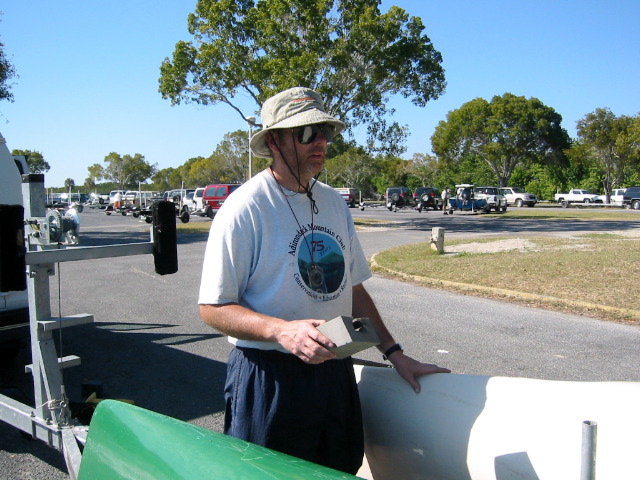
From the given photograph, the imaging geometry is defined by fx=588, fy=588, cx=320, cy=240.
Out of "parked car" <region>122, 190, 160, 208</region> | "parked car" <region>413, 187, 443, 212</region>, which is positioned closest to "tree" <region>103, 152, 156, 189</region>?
"parked car" <region>122, 190, 160, 208</region>

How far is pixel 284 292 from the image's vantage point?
1.92 m

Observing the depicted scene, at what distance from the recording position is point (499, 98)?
55.6m

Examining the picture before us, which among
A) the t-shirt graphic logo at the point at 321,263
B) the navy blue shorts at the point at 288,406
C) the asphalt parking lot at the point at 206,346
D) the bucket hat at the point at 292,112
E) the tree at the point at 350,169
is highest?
the tree at the point at 350,169

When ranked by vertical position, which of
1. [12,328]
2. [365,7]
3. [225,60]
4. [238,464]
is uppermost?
[365,7]

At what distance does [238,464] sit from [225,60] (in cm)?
2429

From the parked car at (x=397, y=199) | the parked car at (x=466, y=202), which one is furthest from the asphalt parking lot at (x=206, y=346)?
the parked car at (x=397, y=199)

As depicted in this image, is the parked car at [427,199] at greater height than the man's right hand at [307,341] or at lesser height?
greater

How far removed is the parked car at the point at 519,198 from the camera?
49656 millimetres

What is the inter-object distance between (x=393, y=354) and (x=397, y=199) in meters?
42.8

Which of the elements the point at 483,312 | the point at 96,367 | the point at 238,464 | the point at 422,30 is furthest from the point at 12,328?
the point at 422,30

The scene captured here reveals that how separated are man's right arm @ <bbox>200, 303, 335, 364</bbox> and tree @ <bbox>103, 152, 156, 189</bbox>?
10823 centimetres

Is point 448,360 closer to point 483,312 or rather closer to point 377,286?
point 483,312

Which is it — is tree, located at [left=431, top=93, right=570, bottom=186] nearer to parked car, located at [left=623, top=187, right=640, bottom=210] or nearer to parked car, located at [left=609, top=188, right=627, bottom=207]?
parked car, located at [left=609, top=188, right=627, bottom=207]

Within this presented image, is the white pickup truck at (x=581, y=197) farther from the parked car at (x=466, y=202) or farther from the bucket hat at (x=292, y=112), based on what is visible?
the bucket hat at (x=292, y=112)
